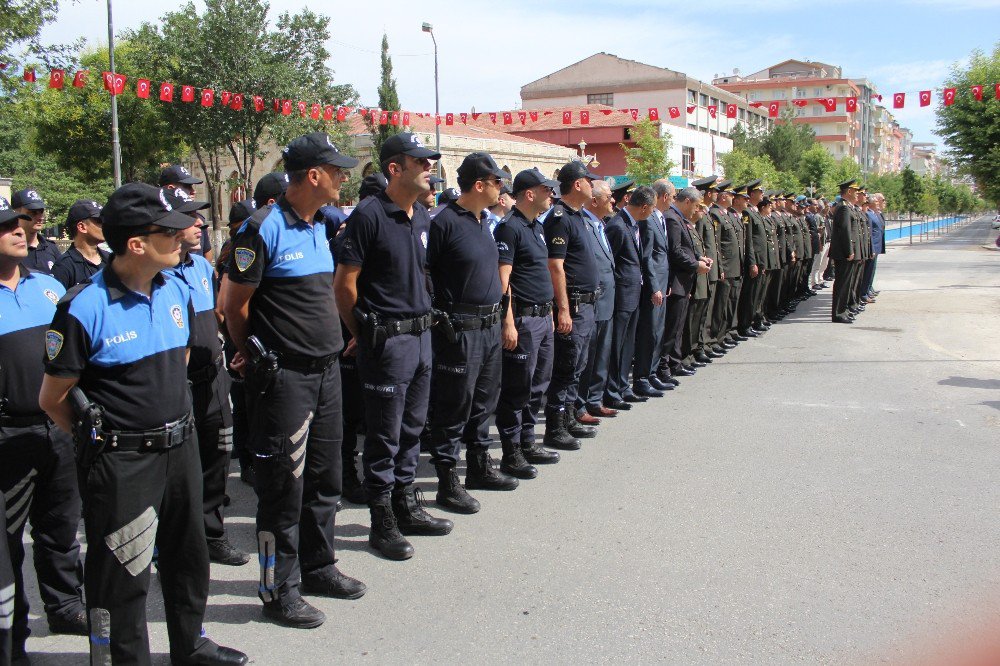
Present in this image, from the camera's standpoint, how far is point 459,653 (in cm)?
335

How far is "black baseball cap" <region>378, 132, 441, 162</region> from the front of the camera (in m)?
4.34

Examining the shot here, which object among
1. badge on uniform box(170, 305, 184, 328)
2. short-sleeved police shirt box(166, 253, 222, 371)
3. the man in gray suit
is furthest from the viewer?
the man in gray suit

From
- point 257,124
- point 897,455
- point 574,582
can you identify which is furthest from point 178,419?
point 257,124

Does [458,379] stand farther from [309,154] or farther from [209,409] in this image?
[309,154]

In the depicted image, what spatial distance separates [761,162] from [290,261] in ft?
176

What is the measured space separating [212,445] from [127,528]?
157 centimetres

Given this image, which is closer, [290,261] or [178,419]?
[178,419]

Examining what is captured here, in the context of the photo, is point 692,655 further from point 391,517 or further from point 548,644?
point 391,517

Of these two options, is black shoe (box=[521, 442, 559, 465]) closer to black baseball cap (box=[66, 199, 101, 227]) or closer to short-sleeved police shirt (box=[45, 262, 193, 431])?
black baseball cap (box=[66, 199, 101, 227])

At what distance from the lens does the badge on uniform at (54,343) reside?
271 centimetres

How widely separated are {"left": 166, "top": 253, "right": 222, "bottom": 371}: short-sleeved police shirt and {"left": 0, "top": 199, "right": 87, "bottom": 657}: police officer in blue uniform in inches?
28.5

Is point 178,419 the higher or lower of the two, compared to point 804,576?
higher

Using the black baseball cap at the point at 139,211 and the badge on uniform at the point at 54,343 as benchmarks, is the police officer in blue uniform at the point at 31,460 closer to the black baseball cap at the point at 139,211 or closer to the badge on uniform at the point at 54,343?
the badge on uniform at the point at 54,343

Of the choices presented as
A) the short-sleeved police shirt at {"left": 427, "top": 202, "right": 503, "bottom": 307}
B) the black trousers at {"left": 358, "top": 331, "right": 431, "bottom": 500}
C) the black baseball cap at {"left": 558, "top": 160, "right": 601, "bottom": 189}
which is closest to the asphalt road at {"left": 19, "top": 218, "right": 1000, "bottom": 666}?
the black trousers at {"left": 358, "top": 331, "right": 431, "bottom": 500}
